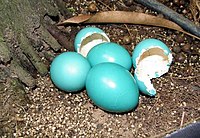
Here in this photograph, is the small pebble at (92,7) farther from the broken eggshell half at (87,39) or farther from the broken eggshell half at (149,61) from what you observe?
the broken eggshell half at (149,61)

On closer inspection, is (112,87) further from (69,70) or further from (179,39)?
(179,39)

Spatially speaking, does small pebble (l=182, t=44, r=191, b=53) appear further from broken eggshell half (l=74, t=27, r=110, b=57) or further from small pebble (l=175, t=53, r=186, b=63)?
broken eggshell half (l=74, t=27, r=110, b=57)

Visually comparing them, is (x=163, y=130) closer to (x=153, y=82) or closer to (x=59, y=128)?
(x=153, y=82)

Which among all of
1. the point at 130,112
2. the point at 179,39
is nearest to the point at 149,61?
the point at 130,112

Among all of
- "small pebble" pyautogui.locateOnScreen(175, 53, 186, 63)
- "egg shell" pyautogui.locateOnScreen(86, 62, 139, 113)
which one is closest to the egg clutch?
"egg shell" pyautogui.locateOnScreen(86, 62, 139, 113)

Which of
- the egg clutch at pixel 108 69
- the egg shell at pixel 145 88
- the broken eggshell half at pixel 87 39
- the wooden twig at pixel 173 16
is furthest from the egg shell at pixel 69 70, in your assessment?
the wooden twig at pixel 173 16

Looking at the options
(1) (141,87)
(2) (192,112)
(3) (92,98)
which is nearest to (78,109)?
(3) (92,98)
